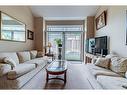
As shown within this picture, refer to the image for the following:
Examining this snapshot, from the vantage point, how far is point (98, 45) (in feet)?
20.9

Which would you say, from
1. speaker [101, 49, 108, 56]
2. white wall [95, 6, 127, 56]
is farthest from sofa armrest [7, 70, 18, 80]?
speaker [101, 49, 108, 56]

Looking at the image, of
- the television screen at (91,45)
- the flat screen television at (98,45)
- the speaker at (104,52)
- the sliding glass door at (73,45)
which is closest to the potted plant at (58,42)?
the sliding glass door at (73,45)

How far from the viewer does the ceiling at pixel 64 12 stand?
731 centimetres

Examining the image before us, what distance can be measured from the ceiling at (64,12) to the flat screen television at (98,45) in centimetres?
150

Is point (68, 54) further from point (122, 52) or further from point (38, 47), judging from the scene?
point (122, 52)

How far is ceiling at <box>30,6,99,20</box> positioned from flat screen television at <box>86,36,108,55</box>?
150 cm

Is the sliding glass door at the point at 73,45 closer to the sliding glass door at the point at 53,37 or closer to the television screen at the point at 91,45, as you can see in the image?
the sliding glass door at the point at 53,37

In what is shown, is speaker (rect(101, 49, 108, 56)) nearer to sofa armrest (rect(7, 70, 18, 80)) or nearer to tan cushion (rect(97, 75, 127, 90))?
tan cushion (rect(97, 75, 127, 90))

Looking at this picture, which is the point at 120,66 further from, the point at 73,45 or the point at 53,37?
the point at 53,37

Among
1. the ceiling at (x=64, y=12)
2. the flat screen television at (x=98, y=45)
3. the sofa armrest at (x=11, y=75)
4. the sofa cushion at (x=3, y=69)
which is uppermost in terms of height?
the ceiling at (x=64, y=12)

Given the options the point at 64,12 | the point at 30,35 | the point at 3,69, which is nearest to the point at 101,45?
the point at 64,12

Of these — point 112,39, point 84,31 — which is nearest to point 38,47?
point 84,31

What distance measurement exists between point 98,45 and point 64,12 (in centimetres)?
260
